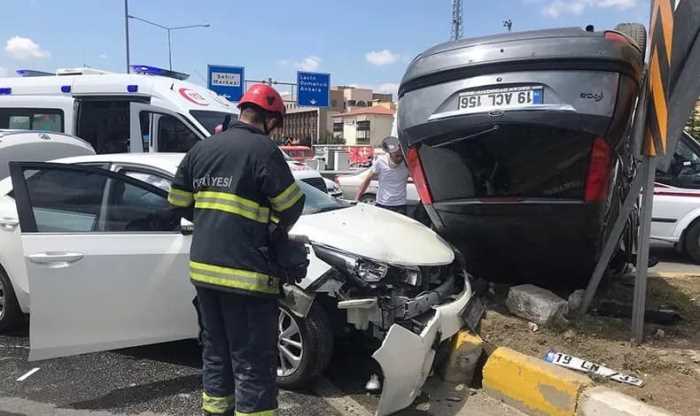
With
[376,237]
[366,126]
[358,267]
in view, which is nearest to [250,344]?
[358,267]

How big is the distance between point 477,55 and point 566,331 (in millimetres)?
1970

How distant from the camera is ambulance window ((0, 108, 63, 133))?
941 centimetres

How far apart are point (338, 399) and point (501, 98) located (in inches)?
83.0

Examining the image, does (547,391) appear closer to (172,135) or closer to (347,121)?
(172,135)

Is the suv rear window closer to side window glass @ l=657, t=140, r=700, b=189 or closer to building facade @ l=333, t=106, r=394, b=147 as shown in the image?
side window glass @ l=657, t=140, r=700, b=189

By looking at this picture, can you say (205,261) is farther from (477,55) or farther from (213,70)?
(213,70)

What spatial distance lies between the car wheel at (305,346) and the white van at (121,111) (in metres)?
5.65

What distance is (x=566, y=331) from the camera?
13.4 feet

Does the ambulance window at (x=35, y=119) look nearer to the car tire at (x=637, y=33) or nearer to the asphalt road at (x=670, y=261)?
the car tire at (x=637, y=33)

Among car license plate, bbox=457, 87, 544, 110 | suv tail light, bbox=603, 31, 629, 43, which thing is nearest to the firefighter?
car license plate, bbox=457, 87, 544, 110

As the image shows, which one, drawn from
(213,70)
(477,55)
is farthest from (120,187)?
(213,70)

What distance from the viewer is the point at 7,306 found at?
448 centimetres

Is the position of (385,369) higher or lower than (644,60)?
lower

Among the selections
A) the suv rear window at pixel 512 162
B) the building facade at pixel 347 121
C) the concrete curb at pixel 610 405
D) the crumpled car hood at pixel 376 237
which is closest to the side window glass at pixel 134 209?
the crumpled car hood at pixel 376 237
